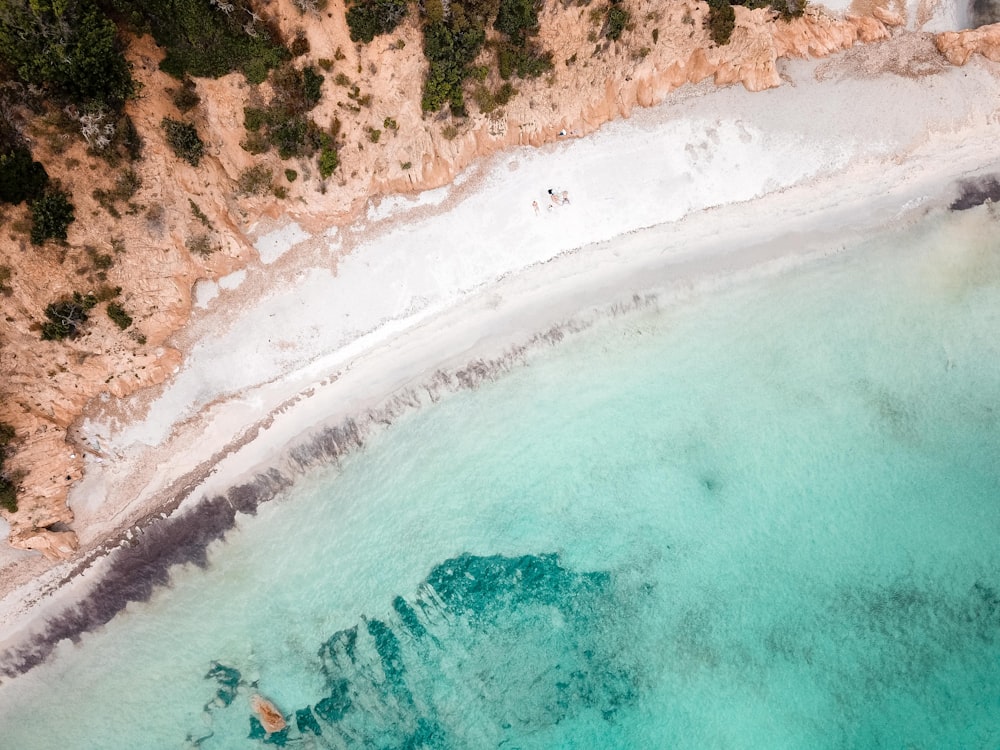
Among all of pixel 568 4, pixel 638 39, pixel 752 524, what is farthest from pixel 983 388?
pixel 568 4

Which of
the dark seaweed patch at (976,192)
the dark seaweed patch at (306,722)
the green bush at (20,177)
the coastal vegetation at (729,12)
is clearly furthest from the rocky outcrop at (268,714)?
the dark seaweed patch at (976,192)

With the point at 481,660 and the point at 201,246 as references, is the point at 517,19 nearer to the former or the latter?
the point at 201,246

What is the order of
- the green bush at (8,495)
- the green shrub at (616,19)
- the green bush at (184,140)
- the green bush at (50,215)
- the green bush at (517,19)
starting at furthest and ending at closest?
the green shrub at (616,19) → the green bush at (8,495) → the green bush at (517,19) → the green bush at (184,140) → the green bush at (50,215)

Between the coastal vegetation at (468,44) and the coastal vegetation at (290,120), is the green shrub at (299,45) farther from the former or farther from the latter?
the coastal vegetation at (468,44)

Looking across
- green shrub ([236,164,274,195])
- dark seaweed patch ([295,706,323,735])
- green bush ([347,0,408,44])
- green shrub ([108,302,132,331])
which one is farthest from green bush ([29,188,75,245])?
dark seaweed patch ([295,706,323,735])

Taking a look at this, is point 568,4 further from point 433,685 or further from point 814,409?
point 433,685

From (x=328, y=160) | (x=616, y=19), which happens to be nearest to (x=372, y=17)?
(x=328, y=160)
